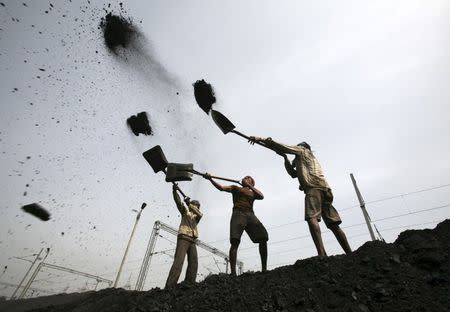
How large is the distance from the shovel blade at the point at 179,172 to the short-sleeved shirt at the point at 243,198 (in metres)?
1.25

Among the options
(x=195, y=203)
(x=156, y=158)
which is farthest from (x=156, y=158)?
(x=195, y=203)

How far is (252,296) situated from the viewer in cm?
277

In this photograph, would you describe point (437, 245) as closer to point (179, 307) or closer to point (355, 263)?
point (355, 263)

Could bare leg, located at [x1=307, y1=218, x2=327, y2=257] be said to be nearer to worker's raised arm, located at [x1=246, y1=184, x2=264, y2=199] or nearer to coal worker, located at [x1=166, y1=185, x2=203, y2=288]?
worker's raised arm, located at [x1=246, y1=184, x2=264, y2=199]

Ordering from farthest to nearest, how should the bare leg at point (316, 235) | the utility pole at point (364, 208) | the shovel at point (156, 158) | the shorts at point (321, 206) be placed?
the utility pole at point (364, 208) → the shovel at point (156, 158) → the shorts at point (321, 206) → the bare leg at point (316, 235)

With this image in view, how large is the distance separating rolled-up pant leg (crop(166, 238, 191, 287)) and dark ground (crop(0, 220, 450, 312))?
0.92 m

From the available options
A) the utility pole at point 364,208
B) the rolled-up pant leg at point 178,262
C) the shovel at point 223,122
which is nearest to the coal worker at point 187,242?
the rolled-up pant leg at point 178,262

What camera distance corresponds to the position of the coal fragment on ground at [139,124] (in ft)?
20.6

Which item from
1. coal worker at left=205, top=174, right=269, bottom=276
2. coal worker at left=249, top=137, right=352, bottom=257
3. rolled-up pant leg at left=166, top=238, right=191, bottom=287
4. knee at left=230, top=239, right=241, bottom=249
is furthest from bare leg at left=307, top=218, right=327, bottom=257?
rolled-up pant leg at left=166, top=238, right=191, bottom=287

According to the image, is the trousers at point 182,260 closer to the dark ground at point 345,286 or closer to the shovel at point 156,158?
the dark ground at point 345,286

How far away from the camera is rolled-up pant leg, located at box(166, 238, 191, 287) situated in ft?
14.4

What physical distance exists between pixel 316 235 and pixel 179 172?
3.28 metres

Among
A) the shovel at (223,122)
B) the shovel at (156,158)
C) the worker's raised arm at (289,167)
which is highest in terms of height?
the shovel at (223,122)

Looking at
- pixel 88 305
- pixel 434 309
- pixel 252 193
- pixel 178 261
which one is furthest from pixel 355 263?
pixel 88 305
